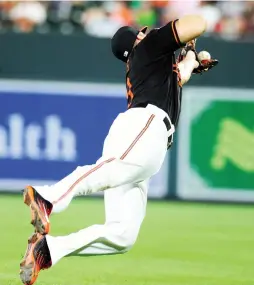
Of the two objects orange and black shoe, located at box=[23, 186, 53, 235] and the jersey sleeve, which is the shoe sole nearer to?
orange and black shoe, located at box=[23, 186, 53, 235]

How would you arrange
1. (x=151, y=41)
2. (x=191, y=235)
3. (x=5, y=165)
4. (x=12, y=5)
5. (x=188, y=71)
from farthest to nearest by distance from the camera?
(x=12, y=5)
(x=5, y=165)
(x=191, y=235)
(x=188, y=71)
(x=151, y=41)

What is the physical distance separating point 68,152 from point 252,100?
241 centimetres

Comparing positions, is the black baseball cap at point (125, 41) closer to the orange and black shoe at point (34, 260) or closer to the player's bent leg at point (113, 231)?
the player's bent leg at point (113, 231)

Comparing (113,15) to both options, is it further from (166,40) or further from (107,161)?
(107,161)

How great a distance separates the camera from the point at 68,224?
10555mm

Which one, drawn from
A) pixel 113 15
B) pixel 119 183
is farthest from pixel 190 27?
pixel 113 15

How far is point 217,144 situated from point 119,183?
6167 mm

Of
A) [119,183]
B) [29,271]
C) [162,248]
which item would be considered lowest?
[162,248]

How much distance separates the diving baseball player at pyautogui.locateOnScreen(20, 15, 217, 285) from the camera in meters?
6.38

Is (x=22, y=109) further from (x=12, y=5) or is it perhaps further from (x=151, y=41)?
(x=151, y=41)

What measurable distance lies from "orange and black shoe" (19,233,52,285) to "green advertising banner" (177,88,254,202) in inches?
246

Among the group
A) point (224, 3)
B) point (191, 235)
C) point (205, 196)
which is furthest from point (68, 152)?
point (224, 3)

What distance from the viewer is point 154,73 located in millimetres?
6844

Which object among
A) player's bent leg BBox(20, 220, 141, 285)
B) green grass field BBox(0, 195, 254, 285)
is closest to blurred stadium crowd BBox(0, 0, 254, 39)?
green grass field BBox(0, 195, 254, 285)
